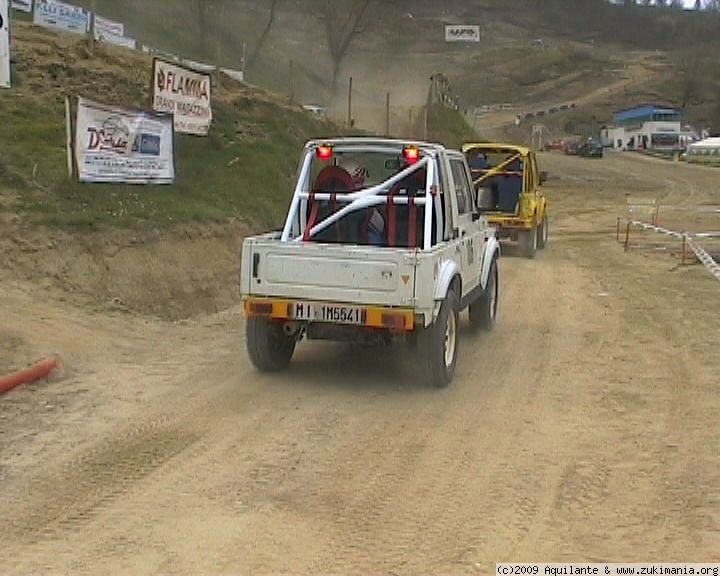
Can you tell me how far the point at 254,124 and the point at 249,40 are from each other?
50667 millimetres

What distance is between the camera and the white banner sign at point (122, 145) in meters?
12.5

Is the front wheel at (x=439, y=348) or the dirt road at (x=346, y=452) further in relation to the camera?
the front wheel at (x=439, y=348)

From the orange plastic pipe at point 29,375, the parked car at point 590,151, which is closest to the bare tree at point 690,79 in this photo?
the parked car at point 590,151

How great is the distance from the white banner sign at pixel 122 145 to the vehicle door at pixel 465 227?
17.5 feet

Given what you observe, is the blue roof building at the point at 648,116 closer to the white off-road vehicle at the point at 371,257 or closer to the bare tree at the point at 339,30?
the bare tree at the point at 339,30

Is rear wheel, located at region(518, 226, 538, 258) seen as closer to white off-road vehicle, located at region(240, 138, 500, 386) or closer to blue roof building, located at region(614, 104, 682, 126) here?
white off-road vehicle, located at region(240, 138, 500, 386)

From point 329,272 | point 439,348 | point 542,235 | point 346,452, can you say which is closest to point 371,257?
point 329,272

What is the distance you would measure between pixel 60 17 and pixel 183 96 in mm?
15707

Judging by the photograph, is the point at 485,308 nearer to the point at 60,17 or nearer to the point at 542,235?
the point at 542,235

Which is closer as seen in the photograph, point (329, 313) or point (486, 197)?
point (329, 313)

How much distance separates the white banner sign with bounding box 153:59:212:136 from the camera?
15.2 m

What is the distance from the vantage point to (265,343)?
825 centimetres

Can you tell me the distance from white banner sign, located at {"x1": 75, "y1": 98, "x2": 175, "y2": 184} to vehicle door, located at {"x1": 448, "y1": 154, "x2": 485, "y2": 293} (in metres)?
5.33

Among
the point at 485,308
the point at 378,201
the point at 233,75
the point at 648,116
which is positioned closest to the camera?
the point at 378,201
